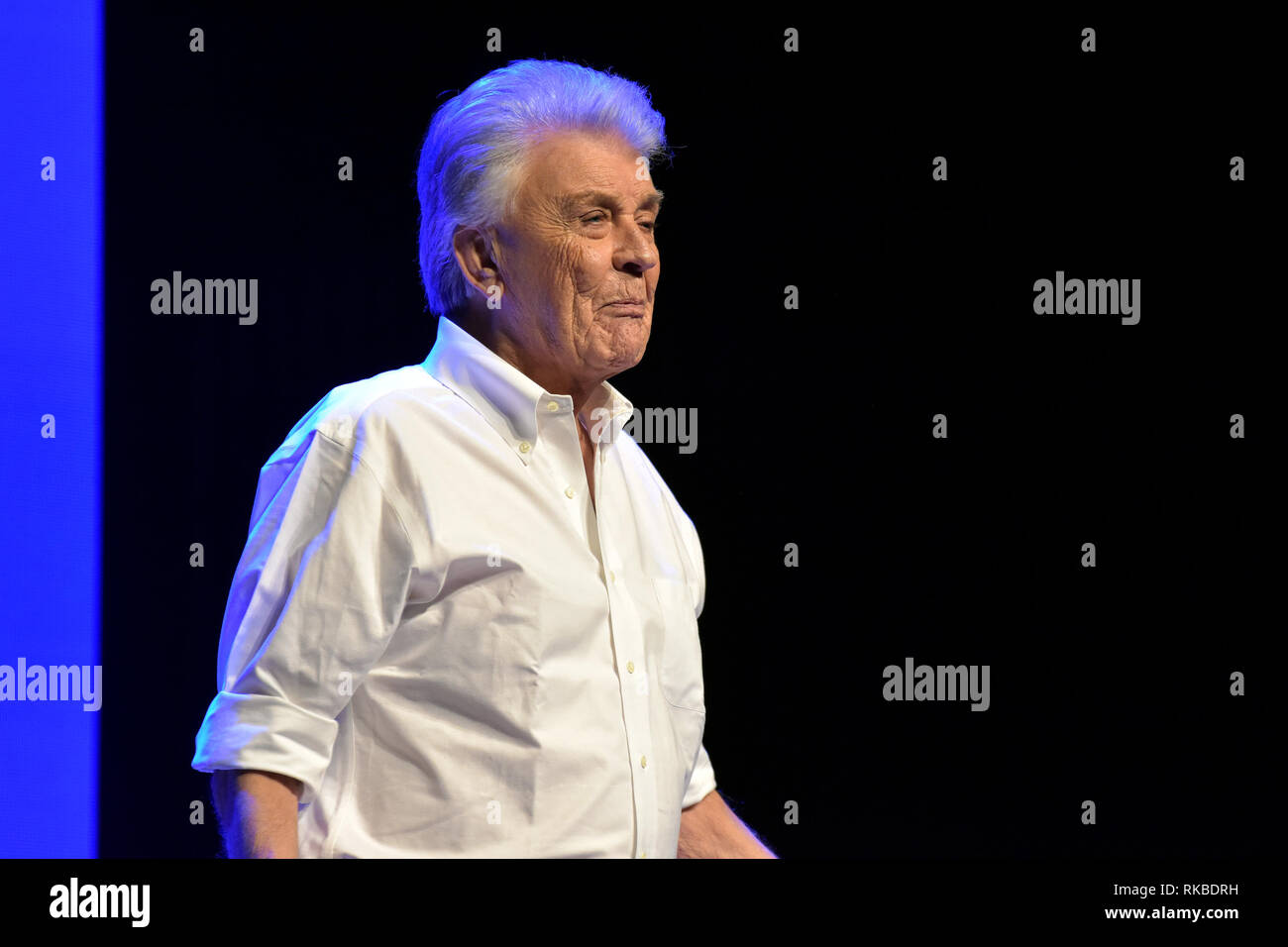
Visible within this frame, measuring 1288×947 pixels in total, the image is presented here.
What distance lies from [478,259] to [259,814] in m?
0.72

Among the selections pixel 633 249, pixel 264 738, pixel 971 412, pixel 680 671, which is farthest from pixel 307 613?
pixel 971 412

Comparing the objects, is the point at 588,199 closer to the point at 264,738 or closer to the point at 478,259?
the point at 478,259

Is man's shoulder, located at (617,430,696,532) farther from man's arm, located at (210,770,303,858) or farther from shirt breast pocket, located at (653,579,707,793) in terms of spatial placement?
man's arm, located at (210,770,303,858)

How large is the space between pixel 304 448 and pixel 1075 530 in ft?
6.30

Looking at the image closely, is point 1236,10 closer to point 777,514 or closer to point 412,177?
point 777,514

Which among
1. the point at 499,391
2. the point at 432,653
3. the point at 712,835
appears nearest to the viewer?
the point at 432,653

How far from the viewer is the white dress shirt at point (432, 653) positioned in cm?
138

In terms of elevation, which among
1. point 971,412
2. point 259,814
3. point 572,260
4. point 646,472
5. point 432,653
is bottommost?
point 259,814

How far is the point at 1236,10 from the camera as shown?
2.86 meters

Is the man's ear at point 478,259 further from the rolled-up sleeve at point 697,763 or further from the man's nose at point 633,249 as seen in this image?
the rolled-up sleeve at point 697,763

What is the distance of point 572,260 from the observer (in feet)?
5.32

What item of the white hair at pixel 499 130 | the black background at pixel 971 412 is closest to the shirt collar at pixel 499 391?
the white hair at pixel 499 130

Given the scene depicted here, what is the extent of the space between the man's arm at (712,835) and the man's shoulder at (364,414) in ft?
A: 2.12
